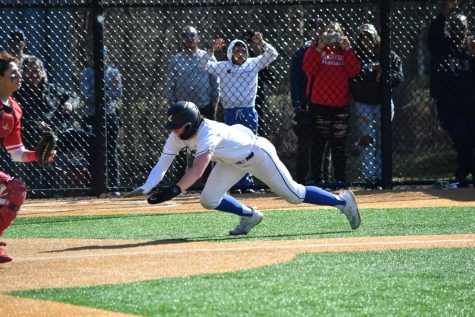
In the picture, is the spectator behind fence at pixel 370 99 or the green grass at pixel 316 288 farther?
the spectator behind fence at pixel 370 99

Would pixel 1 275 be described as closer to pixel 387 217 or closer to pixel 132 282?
pixel 132 282

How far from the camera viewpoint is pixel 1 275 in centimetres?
748

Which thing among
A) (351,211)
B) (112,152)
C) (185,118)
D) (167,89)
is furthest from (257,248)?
(167,89)

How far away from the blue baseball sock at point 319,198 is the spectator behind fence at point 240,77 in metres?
3.65

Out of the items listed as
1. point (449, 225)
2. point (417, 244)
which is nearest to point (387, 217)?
point (449, 225)

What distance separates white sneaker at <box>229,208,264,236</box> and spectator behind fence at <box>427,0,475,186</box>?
4.70 m

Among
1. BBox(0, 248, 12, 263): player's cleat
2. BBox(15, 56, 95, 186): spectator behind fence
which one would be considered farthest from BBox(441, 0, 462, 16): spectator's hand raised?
BBox(0, 248, 12, 263): player's cleat

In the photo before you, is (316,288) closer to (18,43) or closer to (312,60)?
(312,60)

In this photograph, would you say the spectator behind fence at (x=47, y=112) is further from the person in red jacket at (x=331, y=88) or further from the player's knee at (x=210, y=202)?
the player's knee at (x=210, y=202)

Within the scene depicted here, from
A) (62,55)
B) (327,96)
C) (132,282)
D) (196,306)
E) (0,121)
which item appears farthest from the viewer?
(62,55)

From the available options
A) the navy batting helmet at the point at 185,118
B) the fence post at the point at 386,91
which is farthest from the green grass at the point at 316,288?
the fence post at the point at 386,91

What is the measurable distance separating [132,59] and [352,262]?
31.0ft

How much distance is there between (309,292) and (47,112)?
7364 mm

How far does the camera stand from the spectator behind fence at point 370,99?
13.6m
